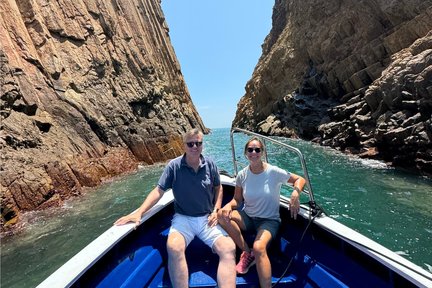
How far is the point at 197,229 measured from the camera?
4.23 m

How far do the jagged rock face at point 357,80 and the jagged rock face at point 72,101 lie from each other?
14.9 meters

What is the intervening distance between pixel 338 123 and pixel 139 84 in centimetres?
1866

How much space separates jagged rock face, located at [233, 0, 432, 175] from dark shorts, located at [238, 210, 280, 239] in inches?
551

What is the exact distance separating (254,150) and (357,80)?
29740 mm

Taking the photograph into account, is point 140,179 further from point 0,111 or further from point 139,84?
point 139,84

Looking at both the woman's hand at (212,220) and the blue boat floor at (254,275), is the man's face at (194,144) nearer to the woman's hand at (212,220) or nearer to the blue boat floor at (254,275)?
the woman's hand at (212,220)

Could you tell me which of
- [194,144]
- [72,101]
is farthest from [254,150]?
[72,101]

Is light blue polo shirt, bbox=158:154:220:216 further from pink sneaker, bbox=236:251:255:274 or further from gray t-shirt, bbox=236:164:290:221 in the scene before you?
pink sneaker, bbox=236:251:255:274

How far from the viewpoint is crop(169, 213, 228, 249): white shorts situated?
13.5 ft

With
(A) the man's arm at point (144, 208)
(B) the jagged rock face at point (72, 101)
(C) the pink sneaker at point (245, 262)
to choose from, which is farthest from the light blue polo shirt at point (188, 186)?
(B) the jagged rock face at point (72, 101)

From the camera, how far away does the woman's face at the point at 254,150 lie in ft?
14.1

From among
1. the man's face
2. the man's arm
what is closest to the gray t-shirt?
A: the man's face

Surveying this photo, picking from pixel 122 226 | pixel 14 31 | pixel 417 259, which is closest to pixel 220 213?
pixel 122 226

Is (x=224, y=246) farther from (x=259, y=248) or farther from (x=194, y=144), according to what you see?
(x=194, y=144)
